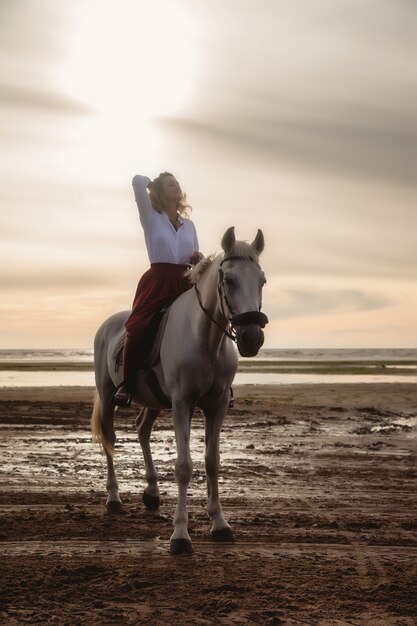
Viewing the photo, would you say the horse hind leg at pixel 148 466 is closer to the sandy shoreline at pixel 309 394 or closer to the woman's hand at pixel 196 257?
the woman's hand at pixel 196 257

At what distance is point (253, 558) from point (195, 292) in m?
2.34

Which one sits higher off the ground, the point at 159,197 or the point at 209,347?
the point at 159,197

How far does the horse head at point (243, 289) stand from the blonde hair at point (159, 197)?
4.62 feet

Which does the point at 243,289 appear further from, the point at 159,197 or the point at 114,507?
the point at 114,507

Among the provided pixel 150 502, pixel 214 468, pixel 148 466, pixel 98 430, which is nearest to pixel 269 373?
pixel 98 430

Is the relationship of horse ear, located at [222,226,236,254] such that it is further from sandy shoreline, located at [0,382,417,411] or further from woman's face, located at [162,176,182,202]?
sandy shoreline, located at [0,382,417,411]

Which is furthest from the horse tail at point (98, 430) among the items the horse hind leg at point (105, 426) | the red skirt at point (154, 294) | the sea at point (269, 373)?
the sea at point (269, 373)

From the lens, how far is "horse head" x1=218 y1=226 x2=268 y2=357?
18.6ft

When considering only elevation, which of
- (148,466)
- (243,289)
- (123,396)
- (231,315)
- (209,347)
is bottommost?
(148,466)

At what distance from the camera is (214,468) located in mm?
6867

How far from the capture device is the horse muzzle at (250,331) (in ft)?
18.5

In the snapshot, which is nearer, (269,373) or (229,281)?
(229,281)

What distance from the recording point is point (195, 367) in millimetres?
6453

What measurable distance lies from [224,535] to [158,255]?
106 inches
